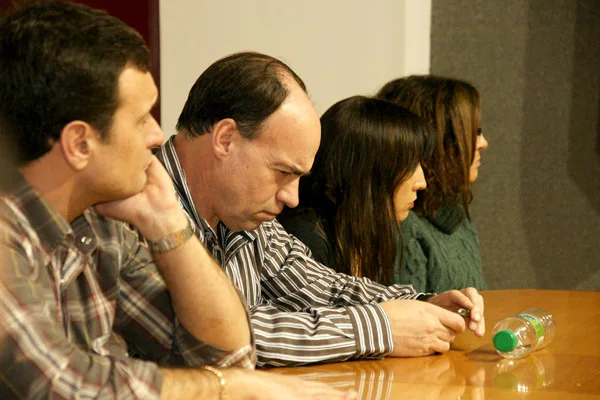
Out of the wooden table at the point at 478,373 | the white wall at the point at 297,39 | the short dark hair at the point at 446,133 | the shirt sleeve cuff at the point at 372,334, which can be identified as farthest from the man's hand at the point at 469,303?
the white wall at the point at 297,39

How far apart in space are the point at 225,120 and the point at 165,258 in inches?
21.7

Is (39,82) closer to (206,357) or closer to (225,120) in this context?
(206,357)

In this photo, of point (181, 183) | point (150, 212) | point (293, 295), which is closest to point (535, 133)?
point (293, 295)

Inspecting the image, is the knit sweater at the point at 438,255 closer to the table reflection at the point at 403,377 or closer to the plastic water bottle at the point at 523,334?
the plastic water bottle at the point at 523,334

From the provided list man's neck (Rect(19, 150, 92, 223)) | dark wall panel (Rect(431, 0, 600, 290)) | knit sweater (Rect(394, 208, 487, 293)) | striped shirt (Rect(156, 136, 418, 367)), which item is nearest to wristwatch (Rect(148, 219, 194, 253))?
man's neck (Rect(19, 150, 92, 223))

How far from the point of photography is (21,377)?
100cm

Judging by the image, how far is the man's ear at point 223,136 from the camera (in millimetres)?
1754

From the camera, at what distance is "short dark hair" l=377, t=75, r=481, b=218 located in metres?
2.64

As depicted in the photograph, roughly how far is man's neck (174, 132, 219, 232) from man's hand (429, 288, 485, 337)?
1.60 ft

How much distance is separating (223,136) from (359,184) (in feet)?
1.83

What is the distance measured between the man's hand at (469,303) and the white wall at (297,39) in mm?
1379

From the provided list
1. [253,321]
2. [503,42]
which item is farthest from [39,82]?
[503,42]

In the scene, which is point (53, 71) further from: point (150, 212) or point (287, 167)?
point (287, 167)

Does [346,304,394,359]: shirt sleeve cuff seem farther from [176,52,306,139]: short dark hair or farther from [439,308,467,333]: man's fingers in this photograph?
[176,52,306,139]: short dark hair
